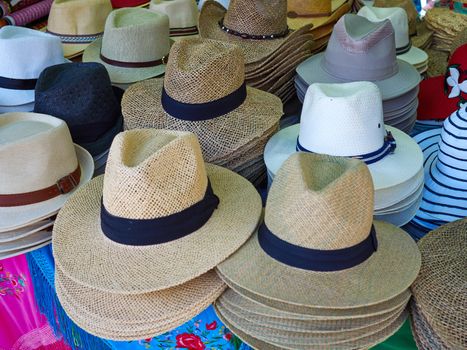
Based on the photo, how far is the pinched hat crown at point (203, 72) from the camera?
1.52m

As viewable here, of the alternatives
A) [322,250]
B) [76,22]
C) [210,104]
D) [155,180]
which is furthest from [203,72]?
[76,22]

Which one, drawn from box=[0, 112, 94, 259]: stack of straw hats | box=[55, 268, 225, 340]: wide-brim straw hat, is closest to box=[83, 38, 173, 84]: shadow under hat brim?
box=[0, 112, 94, 259]: stack of straw hats

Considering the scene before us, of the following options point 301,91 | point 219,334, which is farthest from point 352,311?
point 301,91

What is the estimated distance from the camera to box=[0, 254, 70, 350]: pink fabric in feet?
5.93

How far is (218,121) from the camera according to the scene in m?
1.59

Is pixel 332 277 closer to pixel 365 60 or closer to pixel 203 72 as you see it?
pixel 203 72

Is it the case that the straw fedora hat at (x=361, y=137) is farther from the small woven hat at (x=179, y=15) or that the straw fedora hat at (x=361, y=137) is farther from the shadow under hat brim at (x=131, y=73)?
the small woven hat at (x=179, y=15)

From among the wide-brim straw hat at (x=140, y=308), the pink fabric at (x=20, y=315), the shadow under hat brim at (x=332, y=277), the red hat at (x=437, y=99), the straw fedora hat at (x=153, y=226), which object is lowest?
the pink fabric at (x=20, y=315)

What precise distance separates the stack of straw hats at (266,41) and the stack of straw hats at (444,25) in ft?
2.86

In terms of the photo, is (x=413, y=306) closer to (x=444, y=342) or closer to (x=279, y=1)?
(x=444, y=342)

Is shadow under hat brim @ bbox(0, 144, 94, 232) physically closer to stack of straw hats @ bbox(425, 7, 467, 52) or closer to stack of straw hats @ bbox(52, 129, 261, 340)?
stack of straw hats @ bbox(52, 129, 261, 340)

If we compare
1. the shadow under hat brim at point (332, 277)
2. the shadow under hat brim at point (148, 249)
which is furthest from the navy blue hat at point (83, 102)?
the shadow under hat brim at point (332, 277)

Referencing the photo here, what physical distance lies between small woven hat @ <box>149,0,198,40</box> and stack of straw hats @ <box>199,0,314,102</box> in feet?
1.58

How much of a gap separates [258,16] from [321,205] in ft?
3.61
